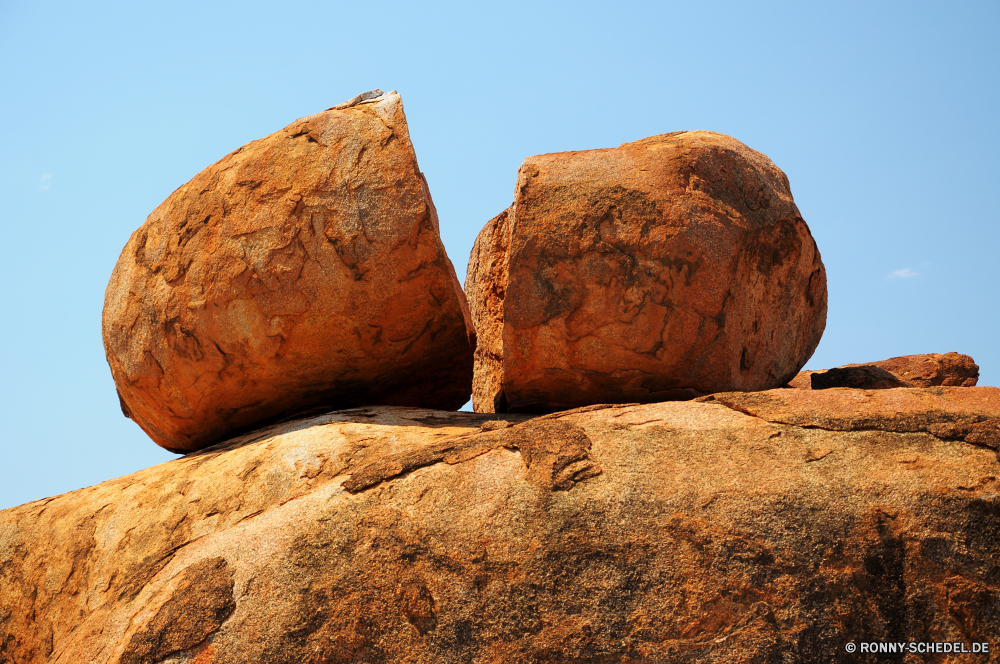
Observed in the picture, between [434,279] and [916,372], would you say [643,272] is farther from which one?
[916,372]

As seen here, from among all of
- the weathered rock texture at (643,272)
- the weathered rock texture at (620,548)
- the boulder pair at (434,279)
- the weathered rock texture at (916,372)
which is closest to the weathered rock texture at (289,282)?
the boulder pair at (434,279)

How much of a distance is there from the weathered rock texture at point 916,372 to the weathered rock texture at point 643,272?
2.37 feet

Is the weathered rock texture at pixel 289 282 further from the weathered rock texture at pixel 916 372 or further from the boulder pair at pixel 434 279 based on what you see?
the weathered rock texture at pixel 916 372

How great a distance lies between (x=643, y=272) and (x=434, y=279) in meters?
0.74

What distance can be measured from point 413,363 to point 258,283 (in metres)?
0.70

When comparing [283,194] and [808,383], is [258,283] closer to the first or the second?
[283,194]

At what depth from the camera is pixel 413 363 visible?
3.36 metres

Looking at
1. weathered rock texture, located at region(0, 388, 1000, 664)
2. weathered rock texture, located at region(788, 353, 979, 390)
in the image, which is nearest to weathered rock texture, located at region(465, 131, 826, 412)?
weathered rock texture, located at region(0, 388, 1000, 664)

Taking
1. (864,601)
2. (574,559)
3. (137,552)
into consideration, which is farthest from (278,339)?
(864,601)

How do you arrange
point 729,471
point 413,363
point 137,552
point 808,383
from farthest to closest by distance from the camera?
point 808,383 → point 413,363 → point 137,552 → point 729,471

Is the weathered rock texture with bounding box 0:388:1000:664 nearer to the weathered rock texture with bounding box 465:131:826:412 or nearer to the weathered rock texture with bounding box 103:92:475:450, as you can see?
the weathered rock texture with bounding box 465:131:826:412

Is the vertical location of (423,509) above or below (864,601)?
above

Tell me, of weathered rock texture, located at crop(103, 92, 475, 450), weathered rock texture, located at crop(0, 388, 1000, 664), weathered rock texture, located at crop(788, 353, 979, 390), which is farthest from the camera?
weathered rock texture, located at crop(788, 353, 979, 390)

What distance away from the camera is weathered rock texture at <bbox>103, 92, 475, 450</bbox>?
9.61 ft
